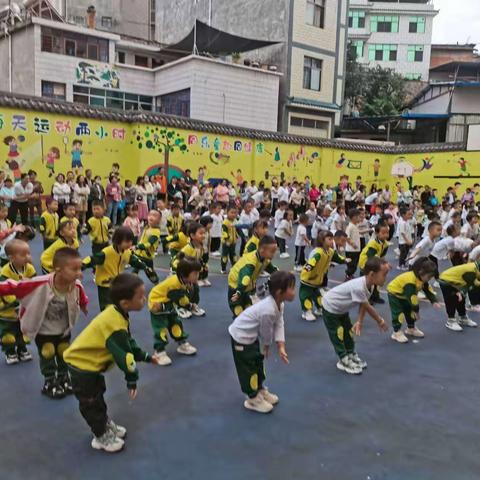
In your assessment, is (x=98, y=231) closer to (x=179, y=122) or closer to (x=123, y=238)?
(x=123, y=238)

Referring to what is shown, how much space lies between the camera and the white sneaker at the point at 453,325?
254 inches

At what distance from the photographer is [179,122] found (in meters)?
17.6

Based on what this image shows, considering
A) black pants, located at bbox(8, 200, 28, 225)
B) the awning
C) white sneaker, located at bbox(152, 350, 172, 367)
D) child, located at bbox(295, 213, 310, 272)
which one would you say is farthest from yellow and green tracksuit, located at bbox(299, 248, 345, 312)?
the awning

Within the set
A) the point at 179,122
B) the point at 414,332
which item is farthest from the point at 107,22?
the point at 414,332

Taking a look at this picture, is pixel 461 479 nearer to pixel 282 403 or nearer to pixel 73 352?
pixel 282 403

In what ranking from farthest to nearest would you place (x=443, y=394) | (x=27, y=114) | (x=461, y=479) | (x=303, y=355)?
(x=27, y=114)
(x=303, y=355)
(x=443, y=394)
(x=461, y=479)

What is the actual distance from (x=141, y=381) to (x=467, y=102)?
1163 inches

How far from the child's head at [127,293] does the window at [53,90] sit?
68.1 feet

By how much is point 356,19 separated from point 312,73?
27.3 meters

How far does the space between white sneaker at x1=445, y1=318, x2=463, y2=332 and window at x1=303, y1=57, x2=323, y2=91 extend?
22.4 metres

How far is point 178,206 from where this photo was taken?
9.77m

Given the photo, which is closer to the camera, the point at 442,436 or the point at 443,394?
the point at 442,436

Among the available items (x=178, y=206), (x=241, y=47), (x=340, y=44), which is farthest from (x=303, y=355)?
(x=340, y=44)

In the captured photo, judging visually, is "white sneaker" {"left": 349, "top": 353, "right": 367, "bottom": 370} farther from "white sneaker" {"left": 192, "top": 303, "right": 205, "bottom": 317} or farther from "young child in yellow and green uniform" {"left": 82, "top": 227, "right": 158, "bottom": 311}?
"young child in yellow and green uniform" {"left": 82, "top": 227, "right": 158, "bottom": 311}
